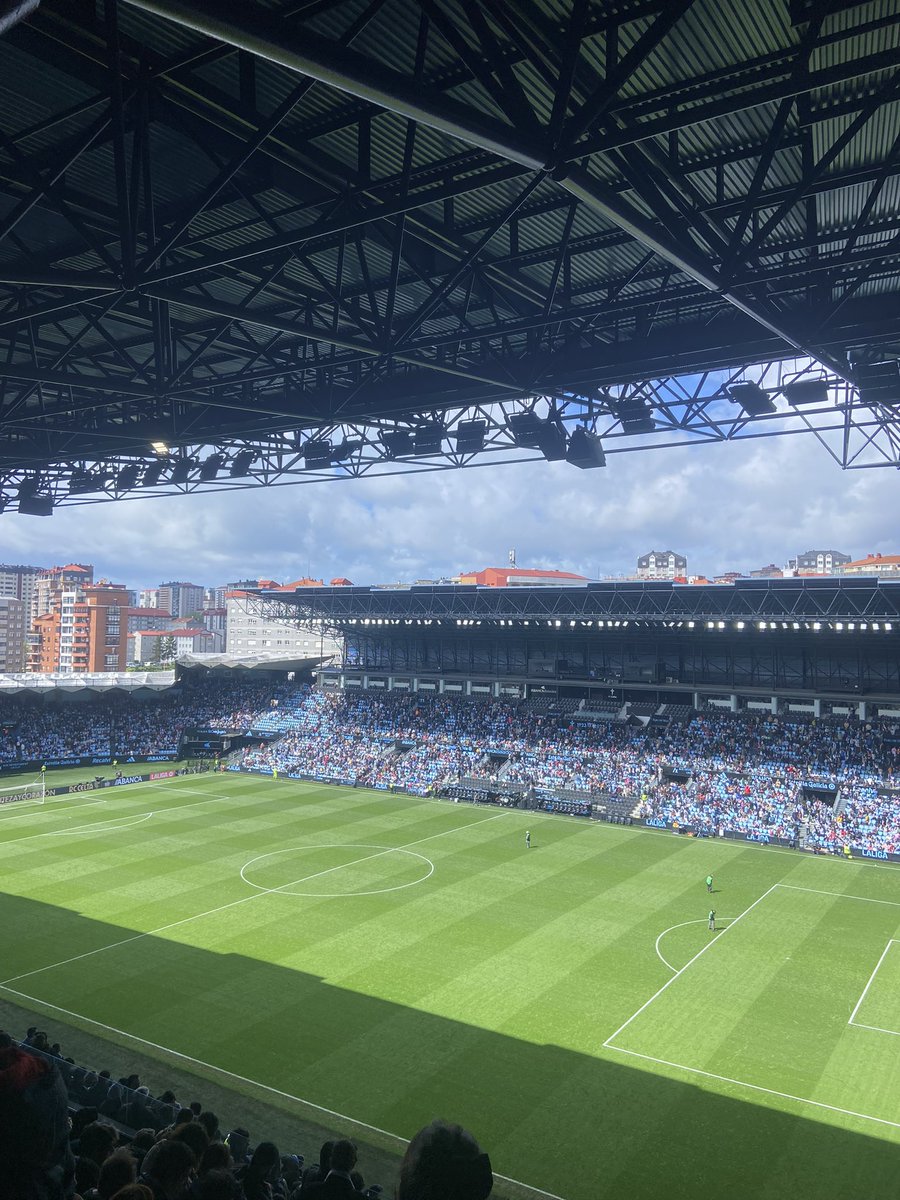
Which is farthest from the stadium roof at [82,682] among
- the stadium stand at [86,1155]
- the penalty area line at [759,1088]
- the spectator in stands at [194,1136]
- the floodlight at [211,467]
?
the spectator in stands at [194,1136]

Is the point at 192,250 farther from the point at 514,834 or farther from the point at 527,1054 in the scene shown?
the point at 514,834

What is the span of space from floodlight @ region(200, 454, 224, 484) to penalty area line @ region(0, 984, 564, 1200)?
14828mm

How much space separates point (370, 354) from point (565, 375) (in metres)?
3.86

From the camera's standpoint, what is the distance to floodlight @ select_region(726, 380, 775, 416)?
16875mm

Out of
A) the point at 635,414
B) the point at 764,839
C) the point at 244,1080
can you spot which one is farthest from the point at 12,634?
the point at 635,414

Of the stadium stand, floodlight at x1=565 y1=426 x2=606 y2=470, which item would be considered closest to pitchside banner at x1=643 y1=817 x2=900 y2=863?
floodlight at x1=565 y1=426 x2=606 y2=470

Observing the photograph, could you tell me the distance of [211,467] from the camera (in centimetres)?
2498

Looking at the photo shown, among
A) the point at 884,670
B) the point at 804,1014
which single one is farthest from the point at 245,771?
the point at 804,1014

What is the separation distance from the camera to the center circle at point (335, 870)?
33.5m

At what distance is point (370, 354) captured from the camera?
14.8 meters

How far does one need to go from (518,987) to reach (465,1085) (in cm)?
548

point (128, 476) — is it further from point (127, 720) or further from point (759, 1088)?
point (127, 720)

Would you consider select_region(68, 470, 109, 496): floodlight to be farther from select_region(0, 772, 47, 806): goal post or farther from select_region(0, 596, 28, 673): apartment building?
select_region(0, 596, 28, 673): apartment building

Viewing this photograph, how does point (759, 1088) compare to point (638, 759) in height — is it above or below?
below
